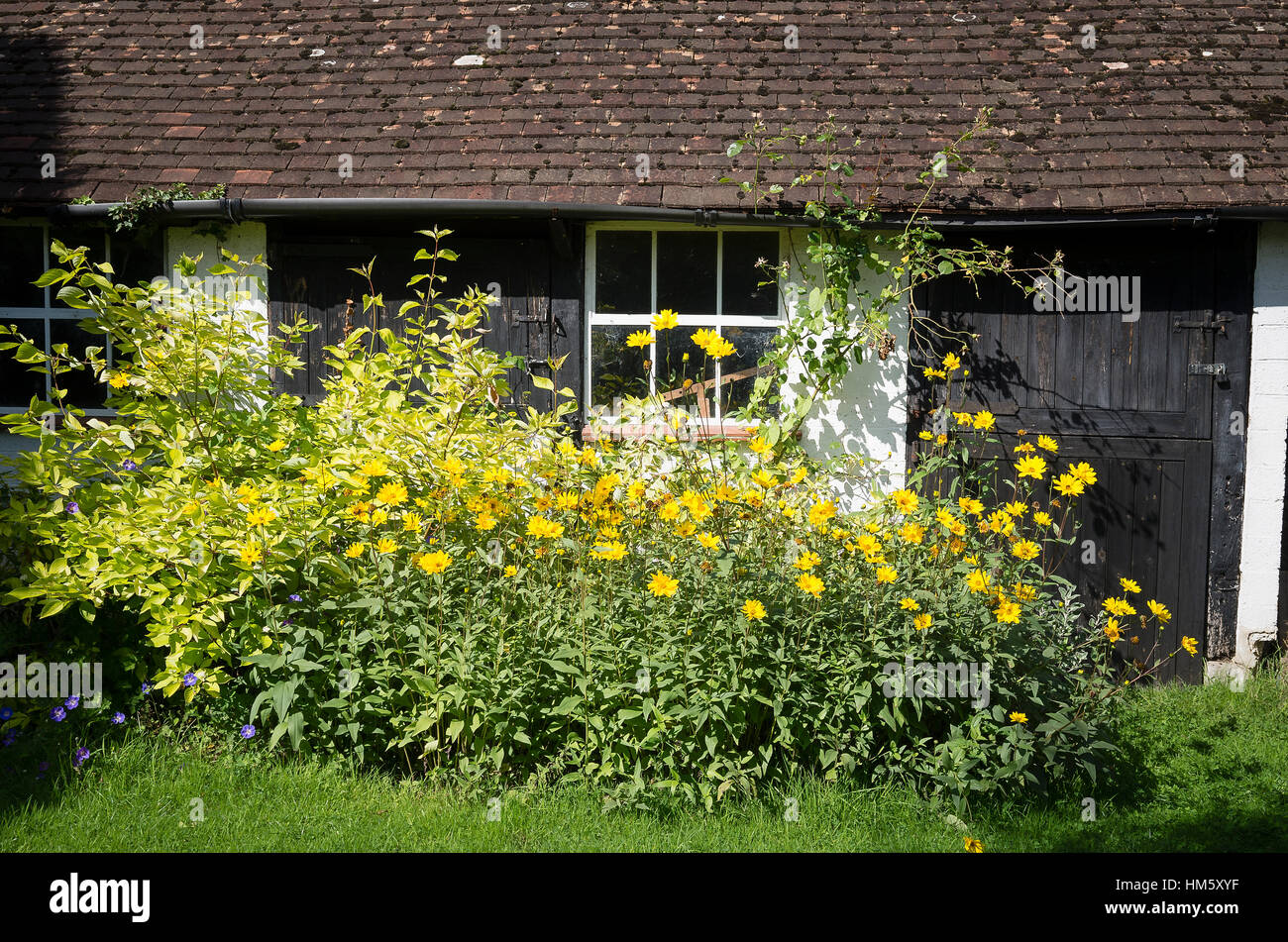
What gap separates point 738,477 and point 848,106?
11.0 feet

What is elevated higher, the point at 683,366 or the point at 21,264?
the point at 21,264

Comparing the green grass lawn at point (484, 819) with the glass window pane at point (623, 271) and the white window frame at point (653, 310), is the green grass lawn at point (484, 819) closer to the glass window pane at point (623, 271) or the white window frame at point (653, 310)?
the white window frame at point (653, 310)

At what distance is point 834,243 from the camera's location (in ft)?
18.0

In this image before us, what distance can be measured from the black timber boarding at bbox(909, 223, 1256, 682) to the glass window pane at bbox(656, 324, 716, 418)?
1248 millimetres

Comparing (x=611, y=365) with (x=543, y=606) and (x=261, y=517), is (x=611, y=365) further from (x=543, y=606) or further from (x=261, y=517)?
(x=261, y=517)

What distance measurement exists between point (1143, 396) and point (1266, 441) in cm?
73

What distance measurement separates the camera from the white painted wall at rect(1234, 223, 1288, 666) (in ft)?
17.7

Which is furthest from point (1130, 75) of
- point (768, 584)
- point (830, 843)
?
point (830, 843)

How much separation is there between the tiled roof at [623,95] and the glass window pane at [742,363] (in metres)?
0.81

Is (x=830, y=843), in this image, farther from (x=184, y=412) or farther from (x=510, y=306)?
(x=510, y=306)

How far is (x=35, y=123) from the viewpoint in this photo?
6164 mm

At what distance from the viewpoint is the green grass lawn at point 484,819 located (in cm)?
314

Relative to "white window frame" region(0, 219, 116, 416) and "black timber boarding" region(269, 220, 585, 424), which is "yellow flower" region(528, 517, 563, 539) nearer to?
"black timber boarding" region(269, 220, 585, 424)

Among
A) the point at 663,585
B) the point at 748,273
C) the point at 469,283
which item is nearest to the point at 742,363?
the point at 748,273
